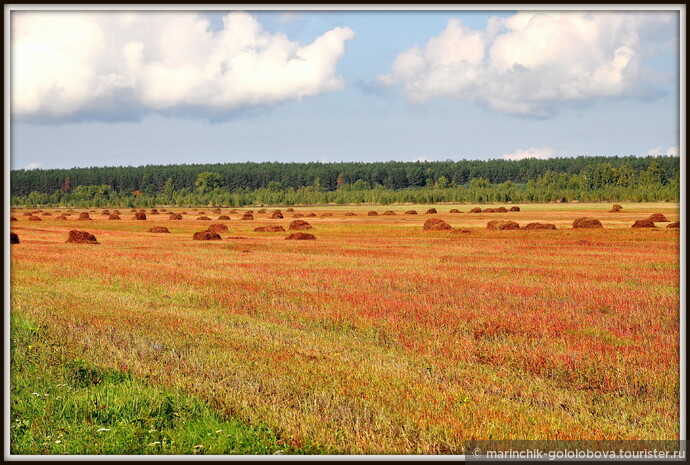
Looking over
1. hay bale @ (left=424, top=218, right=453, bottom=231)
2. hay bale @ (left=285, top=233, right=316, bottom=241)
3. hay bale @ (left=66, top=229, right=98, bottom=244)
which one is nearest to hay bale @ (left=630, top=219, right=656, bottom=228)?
hay bale @ (left=424, top=218, right=453, bottom=231)

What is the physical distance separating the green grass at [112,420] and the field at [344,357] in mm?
31

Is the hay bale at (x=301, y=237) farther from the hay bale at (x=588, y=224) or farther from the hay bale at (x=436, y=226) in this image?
the hay bale at (x=588, y=224)

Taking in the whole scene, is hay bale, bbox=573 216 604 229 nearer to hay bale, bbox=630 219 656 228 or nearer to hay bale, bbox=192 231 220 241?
hay bale, bbox=630 219 656 228

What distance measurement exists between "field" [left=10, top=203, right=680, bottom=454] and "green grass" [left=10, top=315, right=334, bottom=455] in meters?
0.03

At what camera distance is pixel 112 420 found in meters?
7.91

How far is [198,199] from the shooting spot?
162 m

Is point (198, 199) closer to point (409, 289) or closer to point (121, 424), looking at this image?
point (409, 289)

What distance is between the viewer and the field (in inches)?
302

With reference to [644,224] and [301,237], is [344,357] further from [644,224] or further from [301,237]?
[644,224]

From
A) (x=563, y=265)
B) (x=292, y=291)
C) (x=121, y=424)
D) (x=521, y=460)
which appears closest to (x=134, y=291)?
(x=292, y=291)

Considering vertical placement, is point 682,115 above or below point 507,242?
above

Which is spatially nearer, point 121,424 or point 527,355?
point 121,424

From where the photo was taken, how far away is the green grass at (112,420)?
716cm

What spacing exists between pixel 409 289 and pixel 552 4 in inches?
536
